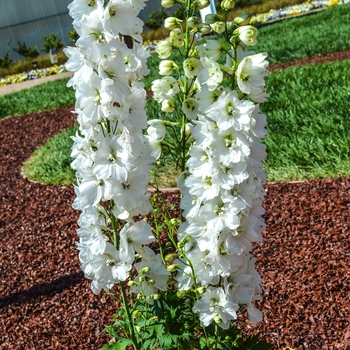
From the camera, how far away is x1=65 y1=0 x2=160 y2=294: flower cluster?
169 cm

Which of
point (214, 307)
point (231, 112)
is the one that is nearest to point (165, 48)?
point (231, 112)

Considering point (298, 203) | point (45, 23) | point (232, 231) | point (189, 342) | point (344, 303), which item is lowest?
point (45, 23)

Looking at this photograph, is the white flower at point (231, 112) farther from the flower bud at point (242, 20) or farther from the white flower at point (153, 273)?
the white flower at point (153, 273)

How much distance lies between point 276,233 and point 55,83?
11023 mm

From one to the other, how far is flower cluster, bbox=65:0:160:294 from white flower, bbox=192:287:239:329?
10.3 inches

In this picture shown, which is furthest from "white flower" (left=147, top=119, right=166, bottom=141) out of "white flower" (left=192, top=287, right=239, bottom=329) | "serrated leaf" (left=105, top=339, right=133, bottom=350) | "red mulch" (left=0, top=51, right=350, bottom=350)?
"red mulch" (left=0, top=51, right=350, bottom=350)

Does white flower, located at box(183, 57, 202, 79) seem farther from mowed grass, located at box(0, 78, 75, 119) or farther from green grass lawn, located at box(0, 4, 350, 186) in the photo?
mowed grass, located at box(0, 78, 75, 119)

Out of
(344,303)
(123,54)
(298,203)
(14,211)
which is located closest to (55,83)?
(14,211)

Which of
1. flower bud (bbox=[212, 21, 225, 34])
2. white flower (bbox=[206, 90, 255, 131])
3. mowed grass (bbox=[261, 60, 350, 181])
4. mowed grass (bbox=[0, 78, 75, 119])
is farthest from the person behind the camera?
mowed grass (bbox=[0, 78, 75, 119])

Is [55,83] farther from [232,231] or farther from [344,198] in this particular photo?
[232,231]

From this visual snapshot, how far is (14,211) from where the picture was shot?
546 cm

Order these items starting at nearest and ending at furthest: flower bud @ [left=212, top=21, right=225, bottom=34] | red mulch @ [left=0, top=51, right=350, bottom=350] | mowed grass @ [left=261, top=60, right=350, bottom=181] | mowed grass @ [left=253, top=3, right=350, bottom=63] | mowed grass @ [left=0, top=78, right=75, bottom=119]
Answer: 1. flower bud @ [left=212, top=21, right=225, bottom=34]
2. red mulch @ [left=0, top=51, right=350, bottom=350]
3. mowed grass @ [left=261, top=60, right=350, bottom=181]
4. mowed grass @ [left=0, top=78, right=75, bottom=119]
5. mowed grass @ [left=253, top=3, right=350, bottom=63]

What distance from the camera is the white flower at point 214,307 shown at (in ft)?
6.18

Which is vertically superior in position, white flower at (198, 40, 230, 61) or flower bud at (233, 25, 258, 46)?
flower bud at (233, 25, 258, 46)
